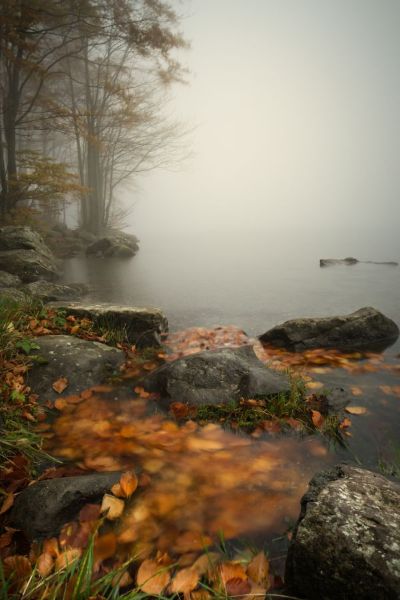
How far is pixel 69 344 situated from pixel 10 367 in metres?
0.69

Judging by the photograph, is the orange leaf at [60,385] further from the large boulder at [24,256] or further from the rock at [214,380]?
the large boulder at [24,256]

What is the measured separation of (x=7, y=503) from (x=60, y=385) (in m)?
1.49

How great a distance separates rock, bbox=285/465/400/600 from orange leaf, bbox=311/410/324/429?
1132mm

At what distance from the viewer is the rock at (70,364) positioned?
3.33m

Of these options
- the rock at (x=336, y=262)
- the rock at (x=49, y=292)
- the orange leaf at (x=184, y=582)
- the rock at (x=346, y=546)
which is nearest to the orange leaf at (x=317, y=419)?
the rock at (x=346, y=546)

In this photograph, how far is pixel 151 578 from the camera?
4.97ft

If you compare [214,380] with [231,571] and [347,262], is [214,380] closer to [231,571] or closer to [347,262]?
[231,571]

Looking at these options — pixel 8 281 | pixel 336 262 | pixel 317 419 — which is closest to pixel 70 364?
pixel 317 419

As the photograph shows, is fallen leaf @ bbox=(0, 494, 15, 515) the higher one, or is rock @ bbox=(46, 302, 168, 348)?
rock @ bbox=(46, 302, 168, 348)

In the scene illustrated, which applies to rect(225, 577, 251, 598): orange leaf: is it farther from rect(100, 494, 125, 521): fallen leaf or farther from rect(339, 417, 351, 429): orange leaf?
rect(339, 417, 351, 429): orange leaf

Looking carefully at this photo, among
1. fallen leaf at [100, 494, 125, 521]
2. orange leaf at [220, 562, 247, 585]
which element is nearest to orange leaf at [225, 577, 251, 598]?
orange leaf at [220, 562, 247, 585]

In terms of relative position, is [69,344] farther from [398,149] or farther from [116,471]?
[398,149]

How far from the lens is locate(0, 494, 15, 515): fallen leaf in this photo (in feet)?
6.12

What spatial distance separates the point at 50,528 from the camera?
70.4 inches
